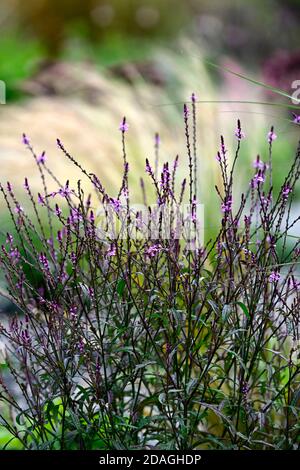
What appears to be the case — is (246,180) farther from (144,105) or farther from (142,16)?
(142,16)

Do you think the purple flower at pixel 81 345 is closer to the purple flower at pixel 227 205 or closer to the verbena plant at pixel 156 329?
the verbena plant at pixel 156 329

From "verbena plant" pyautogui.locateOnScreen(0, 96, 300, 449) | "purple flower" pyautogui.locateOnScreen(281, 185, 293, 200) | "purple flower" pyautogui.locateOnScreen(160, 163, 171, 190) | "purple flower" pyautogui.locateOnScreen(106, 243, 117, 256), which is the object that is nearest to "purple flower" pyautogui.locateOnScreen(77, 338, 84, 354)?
"verbena plant" pyautogui.locateOnScreen(0, 96, 300, 449)

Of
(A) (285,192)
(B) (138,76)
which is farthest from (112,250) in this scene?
(B) (138,76)

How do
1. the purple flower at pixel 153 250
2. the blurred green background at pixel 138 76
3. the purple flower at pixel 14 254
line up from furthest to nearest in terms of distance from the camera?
1. the blurred green background at pixel 138 76
2. the purple flower at pixel 14 254
3. the purple flower at pixel 153 250

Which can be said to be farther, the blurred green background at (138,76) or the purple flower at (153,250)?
the blurred green background at (138,76)

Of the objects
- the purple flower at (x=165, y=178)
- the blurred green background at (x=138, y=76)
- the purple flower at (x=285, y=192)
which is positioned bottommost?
the purple flower at (x=285, y=192)

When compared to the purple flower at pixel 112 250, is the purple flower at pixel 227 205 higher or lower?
higher

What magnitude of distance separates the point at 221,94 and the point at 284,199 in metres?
3.28

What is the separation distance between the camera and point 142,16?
6395 mm

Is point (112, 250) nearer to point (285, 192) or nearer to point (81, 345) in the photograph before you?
point (81, 345)

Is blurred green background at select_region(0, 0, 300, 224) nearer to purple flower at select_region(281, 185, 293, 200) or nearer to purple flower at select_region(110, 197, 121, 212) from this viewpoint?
purple flower at select_region(281, 185, 293, 200)

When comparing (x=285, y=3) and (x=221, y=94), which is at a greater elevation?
(x=285, y=3)

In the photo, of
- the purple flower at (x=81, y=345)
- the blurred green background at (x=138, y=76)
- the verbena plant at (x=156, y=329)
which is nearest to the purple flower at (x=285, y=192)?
the verbena plant at (x=156, y=329)

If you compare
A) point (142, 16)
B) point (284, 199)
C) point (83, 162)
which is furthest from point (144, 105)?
point (142, 16)
